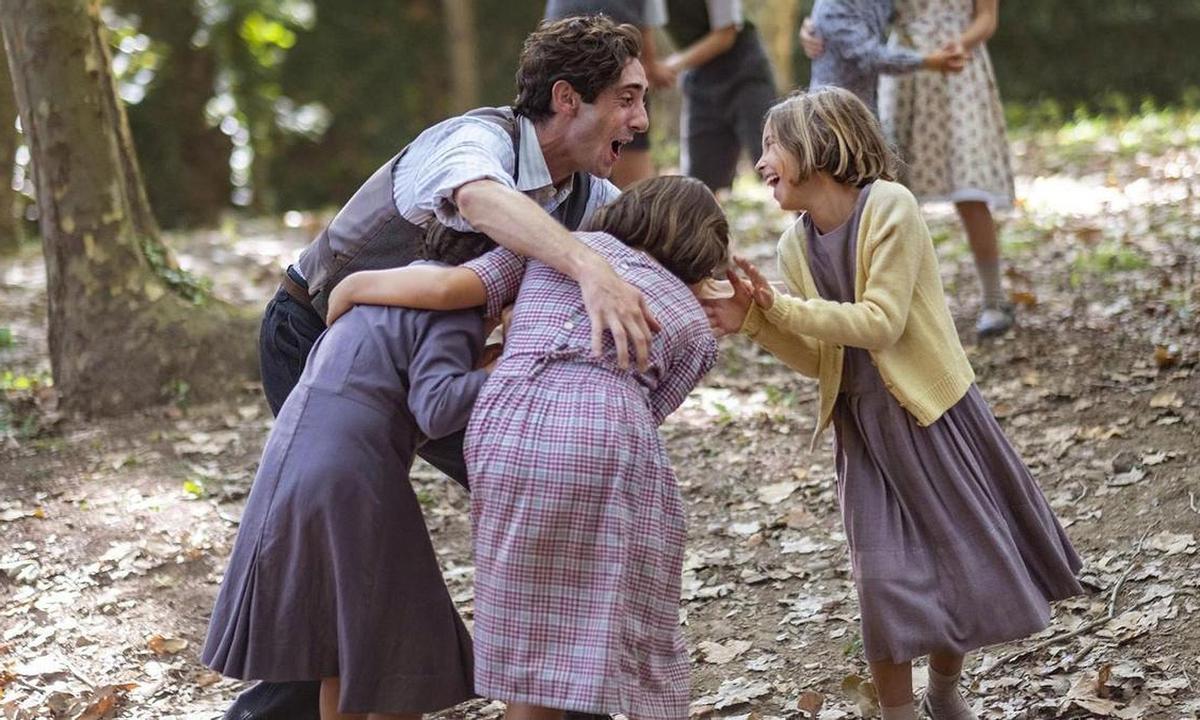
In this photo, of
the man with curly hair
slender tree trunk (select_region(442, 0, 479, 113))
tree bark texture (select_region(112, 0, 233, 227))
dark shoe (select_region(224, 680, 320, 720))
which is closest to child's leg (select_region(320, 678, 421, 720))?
the man with curly hair

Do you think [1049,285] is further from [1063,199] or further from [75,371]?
[75,371]

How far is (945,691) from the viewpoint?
3340 mm

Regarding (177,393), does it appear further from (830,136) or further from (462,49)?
(462,49)

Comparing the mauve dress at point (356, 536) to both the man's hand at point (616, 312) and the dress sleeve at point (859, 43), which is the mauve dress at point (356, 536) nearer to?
the man's hand at point (616, 312)

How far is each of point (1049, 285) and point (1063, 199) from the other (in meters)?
2.38

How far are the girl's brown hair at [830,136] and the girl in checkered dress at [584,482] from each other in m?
0.32

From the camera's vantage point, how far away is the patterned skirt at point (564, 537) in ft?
8.80

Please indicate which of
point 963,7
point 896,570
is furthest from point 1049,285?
point 896,570

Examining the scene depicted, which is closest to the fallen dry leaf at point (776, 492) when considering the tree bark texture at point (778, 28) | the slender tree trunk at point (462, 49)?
the tree bark texture at point (778, 28)

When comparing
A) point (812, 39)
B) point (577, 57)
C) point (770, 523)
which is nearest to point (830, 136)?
point (577, 57)

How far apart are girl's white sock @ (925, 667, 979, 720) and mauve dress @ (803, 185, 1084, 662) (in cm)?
24

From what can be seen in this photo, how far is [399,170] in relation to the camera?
3.26 m

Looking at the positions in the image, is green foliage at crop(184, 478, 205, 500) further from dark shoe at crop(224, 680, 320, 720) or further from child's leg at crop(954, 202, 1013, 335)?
child's leg at crop(954, 202, 1013, 335)

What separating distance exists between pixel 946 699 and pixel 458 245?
4.99ft
